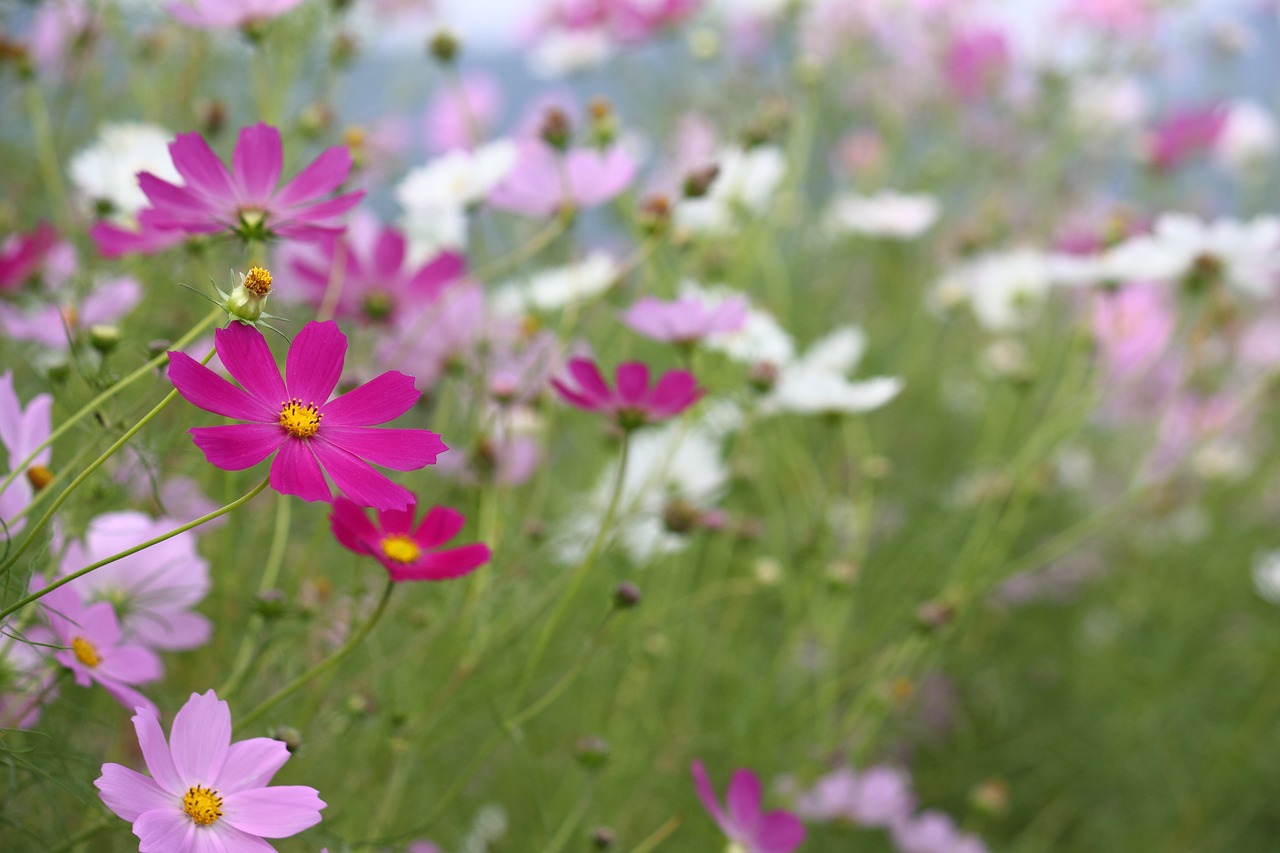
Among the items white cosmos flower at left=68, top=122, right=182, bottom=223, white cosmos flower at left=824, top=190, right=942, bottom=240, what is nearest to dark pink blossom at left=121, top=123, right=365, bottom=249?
white cosmos flower at left=68, top=122, right=182, bottom=223

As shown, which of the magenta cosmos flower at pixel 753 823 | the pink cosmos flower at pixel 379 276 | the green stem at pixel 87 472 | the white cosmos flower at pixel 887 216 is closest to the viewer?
the green stem at pixel 87 472

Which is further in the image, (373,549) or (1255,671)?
(1255,671)

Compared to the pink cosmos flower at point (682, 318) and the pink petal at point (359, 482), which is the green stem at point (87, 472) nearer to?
the pink petal at point (359, 482)

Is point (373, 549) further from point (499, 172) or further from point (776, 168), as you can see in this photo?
point (776, 168)

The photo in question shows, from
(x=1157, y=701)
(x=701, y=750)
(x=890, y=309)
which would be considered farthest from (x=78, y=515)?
(x=890, y=309)

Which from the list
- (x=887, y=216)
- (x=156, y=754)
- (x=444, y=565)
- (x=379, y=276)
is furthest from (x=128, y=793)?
(x=887, y=216)

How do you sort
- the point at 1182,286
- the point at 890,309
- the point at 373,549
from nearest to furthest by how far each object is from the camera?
the point at 373,549, the point at 1182,286, the point at 890,309

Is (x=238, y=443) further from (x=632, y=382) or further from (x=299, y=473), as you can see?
(x=632, y=382)

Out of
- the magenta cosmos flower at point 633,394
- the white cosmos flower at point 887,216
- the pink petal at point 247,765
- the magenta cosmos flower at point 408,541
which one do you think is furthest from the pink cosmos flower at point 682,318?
the white cosmos flower at point 887,216
